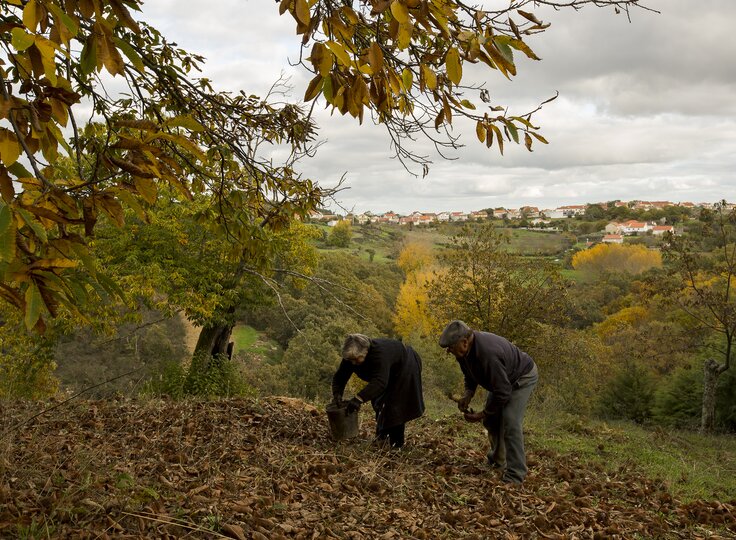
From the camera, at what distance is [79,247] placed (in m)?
1.80

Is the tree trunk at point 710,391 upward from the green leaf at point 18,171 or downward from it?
downward

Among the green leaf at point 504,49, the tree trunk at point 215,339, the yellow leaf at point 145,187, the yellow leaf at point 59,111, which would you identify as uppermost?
the green leaf at point 504,49

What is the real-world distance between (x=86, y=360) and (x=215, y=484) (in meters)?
28.4

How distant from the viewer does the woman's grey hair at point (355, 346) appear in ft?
19.3

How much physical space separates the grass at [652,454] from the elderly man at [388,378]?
260 cm

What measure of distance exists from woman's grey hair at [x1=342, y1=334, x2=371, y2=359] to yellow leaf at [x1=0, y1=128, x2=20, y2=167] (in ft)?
14.4

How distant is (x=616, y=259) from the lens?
2584 inches

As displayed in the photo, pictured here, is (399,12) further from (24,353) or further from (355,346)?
(24,353)

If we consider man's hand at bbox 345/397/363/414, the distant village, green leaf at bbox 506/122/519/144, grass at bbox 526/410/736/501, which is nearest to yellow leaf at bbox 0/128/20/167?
green leaf at bbox 506/122/519/144

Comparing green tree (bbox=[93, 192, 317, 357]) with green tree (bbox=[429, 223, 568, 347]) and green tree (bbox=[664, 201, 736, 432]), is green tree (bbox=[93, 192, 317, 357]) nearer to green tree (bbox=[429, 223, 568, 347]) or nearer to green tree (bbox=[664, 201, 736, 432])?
green tree (bbox=[429, 223, 568, 347])

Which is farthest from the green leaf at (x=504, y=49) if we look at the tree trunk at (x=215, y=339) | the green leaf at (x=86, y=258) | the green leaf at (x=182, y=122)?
the tree trunk at (x=215, y=339)

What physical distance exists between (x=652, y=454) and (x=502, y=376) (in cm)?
460

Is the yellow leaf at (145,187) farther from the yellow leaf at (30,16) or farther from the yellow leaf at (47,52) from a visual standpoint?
the yellow leaf at (30,16)

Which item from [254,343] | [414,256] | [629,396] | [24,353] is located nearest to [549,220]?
[414,256]
